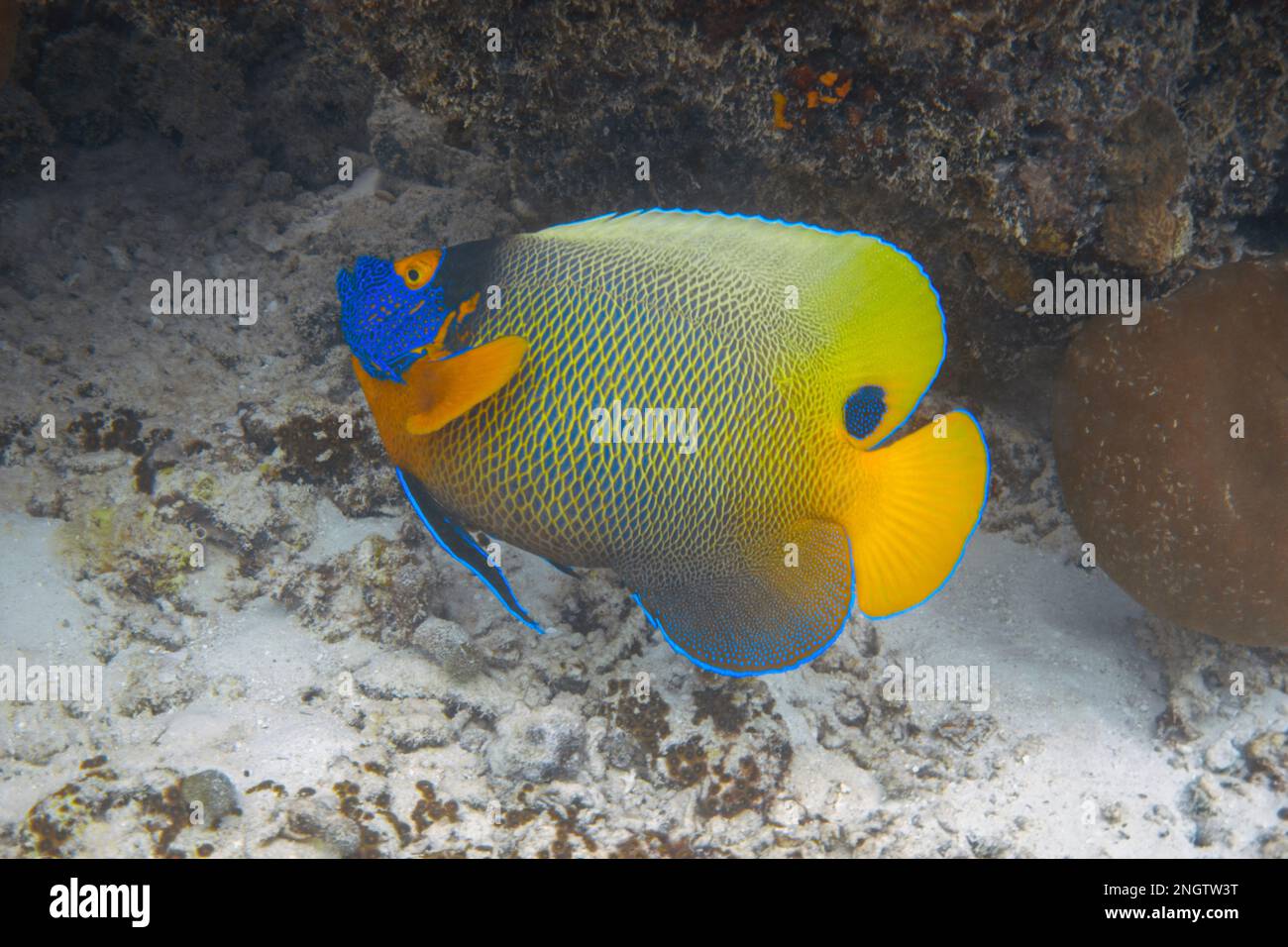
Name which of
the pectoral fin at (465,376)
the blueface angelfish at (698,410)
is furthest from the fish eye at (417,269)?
the pectoral fin at (465,376)

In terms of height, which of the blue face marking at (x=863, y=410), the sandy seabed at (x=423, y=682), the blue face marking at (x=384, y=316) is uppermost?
the blue face marking at (x=384, y=316)

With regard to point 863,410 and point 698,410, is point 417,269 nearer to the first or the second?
point 698,410

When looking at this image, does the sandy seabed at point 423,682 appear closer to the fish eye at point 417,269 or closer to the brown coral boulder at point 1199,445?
the brown coral boulder at point 1199,445

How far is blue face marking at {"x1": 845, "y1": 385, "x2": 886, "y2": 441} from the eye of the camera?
1756 millimetres

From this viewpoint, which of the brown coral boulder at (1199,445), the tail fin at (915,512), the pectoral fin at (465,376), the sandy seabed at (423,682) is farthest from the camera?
the brown coral boulder at (1199,445)

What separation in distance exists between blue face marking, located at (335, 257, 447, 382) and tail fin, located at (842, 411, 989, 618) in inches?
43.7

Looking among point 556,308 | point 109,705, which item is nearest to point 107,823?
point 109,705

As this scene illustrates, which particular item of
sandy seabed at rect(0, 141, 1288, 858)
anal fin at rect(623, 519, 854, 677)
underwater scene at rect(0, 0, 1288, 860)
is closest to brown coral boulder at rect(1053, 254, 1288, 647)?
underwater scene at rect(0, 0, 1288, 860)

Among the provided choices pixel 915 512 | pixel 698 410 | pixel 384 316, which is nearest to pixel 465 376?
pixel 384 316

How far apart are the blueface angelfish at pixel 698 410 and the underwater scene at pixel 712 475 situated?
0.01 metres

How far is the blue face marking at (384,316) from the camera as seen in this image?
1.67m

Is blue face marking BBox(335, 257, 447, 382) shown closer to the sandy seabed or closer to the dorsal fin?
the dorsal fin

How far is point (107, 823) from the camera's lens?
1.77 m

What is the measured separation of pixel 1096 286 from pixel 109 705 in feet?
11.4
